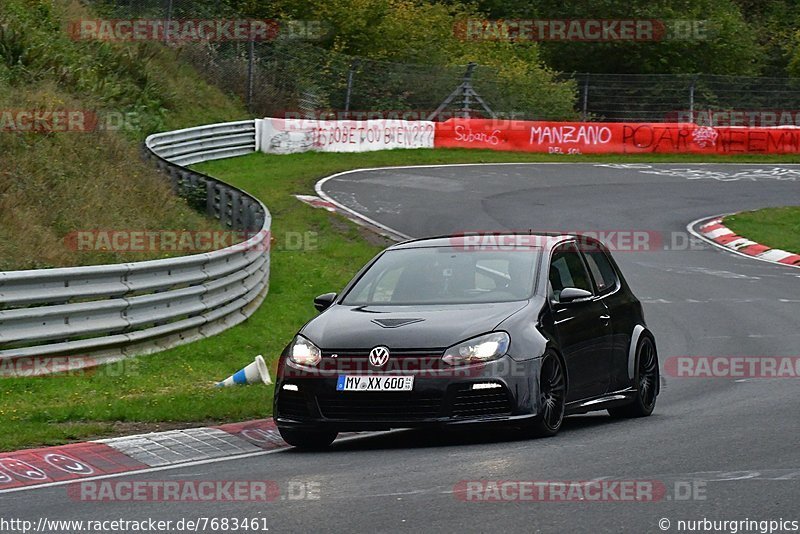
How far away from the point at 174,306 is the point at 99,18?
79.5ft

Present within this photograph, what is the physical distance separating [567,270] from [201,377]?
15.2ft

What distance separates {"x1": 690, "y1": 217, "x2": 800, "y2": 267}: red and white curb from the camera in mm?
24312

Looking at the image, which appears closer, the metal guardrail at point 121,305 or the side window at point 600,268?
the side window at point 600,268

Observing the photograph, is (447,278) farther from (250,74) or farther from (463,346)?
(250,74)

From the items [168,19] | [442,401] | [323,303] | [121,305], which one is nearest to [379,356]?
[442,401]

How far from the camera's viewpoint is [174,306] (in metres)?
14.6

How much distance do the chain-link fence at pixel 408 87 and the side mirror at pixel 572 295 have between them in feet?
100

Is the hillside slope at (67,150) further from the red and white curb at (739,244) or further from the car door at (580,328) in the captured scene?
the red and white curb at (739,244)

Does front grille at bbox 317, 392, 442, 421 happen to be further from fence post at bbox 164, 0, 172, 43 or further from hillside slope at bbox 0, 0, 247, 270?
fence post at bbox 164, 0, 172, 43

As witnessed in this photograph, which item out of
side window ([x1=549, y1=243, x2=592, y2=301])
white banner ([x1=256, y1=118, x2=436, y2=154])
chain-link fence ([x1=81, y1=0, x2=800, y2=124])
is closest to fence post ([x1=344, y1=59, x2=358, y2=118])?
chain-link fence ([x1=81, y1=0, x2=800, y2=124])

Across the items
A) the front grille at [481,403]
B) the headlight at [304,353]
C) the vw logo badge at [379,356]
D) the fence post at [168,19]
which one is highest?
the fence post at [168,19]

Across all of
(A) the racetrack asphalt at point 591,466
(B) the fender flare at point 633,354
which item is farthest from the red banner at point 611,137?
(B) the fender flare at point 633,354

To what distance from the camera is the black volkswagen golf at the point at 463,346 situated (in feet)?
29.6

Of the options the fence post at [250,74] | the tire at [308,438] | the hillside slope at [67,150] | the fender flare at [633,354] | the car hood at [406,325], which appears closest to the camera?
the car hood at [406,325]
